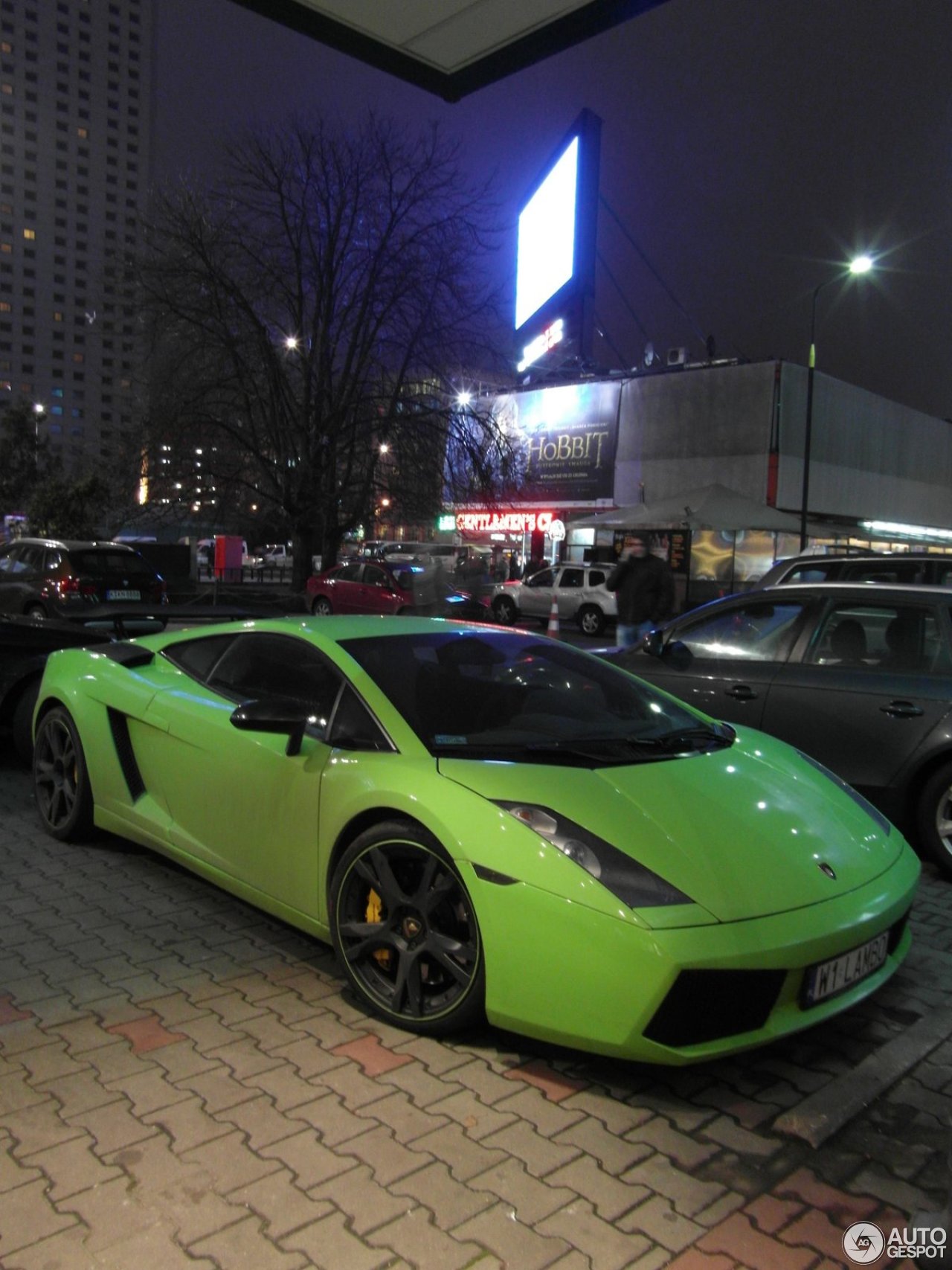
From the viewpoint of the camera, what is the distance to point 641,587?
8992mm

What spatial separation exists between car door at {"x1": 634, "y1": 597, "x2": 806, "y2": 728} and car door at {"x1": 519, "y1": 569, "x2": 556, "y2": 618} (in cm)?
1767

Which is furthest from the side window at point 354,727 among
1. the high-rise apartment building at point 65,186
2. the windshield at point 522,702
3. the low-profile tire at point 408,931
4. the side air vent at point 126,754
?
the high-rise apartment building at point 65,186

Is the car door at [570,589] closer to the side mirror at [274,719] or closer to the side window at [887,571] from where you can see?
the side window at [887,571]

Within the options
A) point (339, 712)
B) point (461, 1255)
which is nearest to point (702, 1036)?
point (461, 1255)

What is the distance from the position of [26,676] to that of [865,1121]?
512 cm

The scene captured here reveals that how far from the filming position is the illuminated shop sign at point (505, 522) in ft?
125

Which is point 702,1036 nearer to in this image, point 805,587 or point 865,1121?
point 865,1121

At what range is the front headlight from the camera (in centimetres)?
247

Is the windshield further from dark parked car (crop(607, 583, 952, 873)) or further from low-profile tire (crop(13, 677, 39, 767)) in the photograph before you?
low-profile tire (crop(13, 677, 39, 767))

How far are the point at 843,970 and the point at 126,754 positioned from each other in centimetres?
316

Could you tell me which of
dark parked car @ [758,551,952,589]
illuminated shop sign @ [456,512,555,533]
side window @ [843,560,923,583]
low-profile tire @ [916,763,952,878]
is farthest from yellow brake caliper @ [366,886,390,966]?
illuminated shop sign @ [456,512,555,533]

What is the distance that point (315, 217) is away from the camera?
808 inches

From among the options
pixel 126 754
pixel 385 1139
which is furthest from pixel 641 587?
pixel 385 1139

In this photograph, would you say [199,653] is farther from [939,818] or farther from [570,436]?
[570,436]
